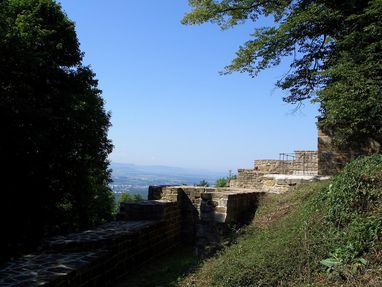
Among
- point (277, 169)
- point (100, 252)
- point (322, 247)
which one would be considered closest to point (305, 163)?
point (277, 169)

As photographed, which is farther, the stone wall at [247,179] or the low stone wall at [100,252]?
the stone wall at [247,179]

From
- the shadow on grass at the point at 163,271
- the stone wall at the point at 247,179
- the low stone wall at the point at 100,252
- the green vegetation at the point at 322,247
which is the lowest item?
the shadow on grass at the point at 163,271

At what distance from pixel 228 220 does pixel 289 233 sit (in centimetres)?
291

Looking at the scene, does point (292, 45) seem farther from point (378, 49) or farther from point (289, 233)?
point (289, 233)

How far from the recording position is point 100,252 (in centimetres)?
721

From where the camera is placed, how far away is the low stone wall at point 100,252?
5824 mm

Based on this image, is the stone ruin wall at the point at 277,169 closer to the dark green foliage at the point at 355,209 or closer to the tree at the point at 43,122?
the tree at the point at 43,122

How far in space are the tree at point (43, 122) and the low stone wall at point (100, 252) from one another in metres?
3.70

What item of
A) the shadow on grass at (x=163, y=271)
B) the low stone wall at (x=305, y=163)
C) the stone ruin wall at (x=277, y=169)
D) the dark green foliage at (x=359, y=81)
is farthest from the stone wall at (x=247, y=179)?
the shadow on grass at (x=163, y=271)

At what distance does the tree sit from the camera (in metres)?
12.5

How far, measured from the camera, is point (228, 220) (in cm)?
885

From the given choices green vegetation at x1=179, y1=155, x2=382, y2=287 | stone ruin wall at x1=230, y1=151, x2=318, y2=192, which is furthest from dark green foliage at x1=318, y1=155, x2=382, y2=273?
stone ruin wall at x1=230, y1=151, x2=318, y2=192

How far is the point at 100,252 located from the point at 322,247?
4146mm

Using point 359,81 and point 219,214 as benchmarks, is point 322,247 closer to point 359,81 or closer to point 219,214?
point 219,214
